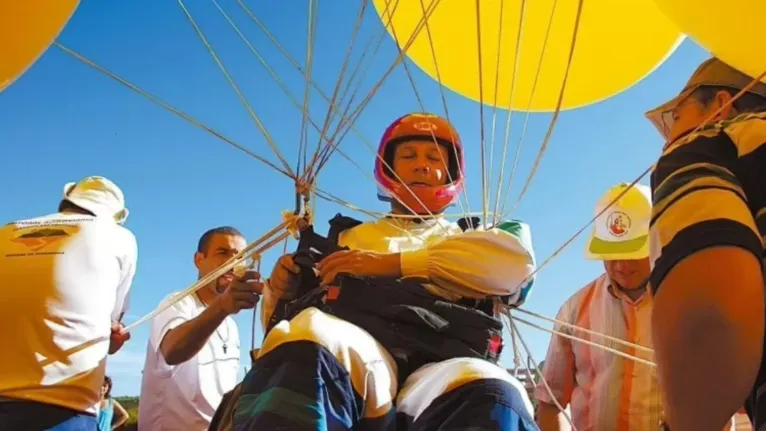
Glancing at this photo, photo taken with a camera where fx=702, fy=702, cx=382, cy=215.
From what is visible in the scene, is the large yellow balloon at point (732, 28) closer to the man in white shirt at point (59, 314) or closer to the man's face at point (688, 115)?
the man's face at point (688, 115)

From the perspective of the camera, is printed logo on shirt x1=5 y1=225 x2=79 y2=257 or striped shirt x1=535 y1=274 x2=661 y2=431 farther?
striped shirt x1=535 y1=274 x2=661 y2=431

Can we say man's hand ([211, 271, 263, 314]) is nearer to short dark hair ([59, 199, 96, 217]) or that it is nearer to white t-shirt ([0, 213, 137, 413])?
white t-shirt ([0, 213, 137, 413])

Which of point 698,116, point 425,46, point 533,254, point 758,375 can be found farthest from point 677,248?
point 425,46

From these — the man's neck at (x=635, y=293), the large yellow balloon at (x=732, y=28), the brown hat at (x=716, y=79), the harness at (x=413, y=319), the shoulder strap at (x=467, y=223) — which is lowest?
the man's neck at (x=635, y=293)

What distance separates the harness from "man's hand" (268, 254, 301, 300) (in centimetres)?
14

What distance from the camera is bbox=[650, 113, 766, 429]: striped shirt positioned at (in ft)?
2.72

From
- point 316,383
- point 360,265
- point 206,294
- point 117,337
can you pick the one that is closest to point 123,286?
point 117,337

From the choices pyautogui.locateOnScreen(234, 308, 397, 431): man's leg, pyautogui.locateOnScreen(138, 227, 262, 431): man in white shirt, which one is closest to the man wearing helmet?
pyautogui.locateOnScreen(234, 308, 397, 431): man's leg

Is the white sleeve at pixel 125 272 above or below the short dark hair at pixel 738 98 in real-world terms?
below

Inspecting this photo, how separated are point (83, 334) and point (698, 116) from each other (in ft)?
5.32

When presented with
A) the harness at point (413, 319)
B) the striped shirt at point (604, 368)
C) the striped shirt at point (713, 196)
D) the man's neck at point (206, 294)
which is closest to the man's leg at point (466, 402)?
the harness at point (413, 319)

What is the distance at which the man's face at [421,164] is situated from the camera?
83.1 inches

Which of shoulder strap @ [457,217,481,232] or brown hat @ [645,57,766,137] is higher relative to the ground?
brown hat @ [645,57,766,137]

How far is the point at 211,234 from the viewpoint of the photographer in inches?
115
